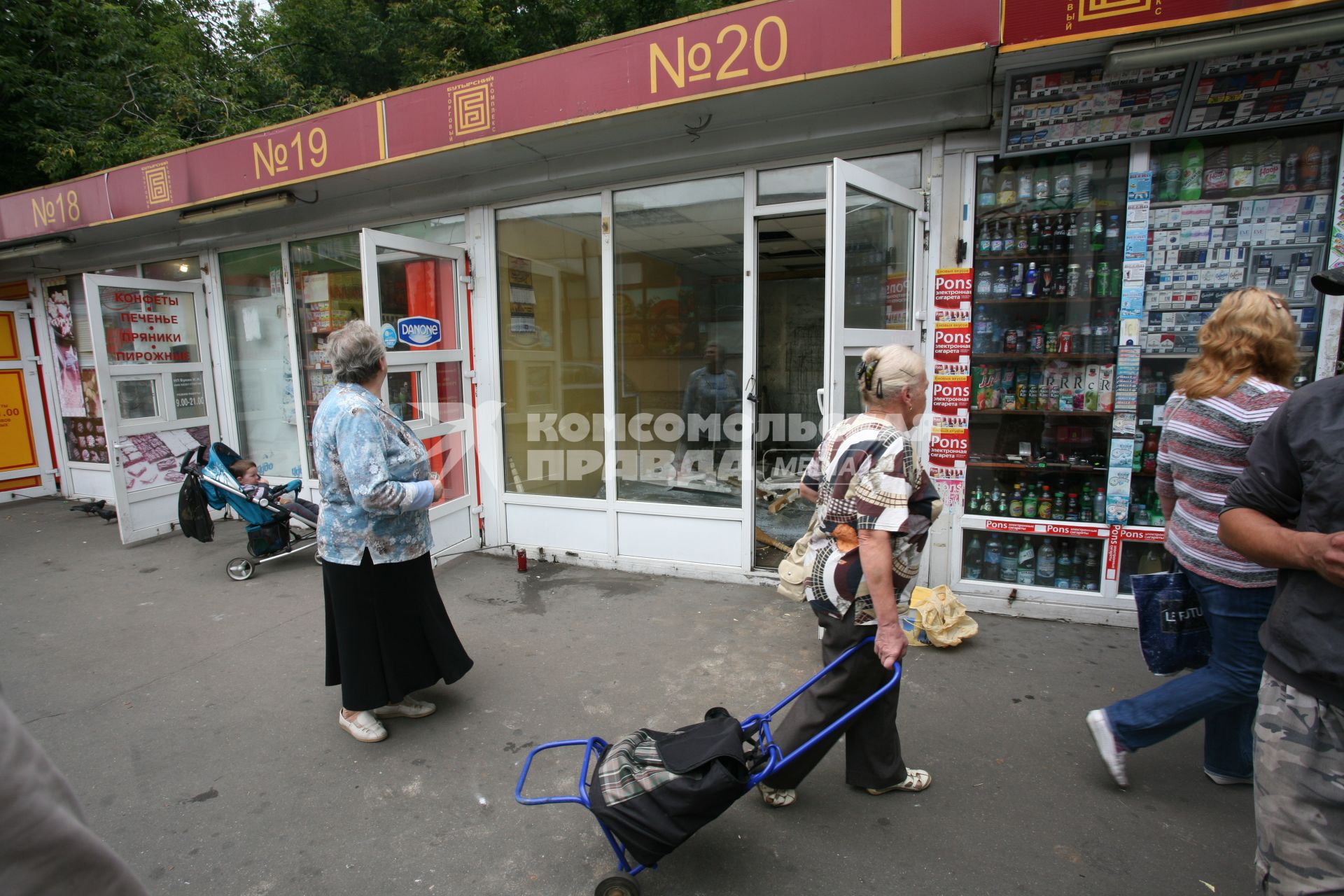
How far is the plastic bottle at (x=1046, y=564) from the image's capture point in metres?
4.13

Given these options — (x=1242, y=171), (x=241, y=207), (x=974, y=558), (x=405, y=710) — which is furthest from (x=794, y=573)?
(x=241, y=207)

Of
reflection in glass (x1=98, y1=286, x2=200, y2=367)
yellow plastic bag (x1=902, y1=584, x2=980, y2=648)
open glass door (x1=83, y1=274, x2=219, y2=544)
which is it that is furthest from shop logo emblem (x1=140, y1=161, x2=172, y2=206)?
yellow plastic bag (x1=902, y1=584, x2=980, y2=648)

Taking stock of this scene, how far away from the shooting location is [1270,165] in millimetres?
3582

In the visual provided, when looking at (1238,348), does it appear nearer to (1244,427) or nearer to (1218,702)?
(1244,427)

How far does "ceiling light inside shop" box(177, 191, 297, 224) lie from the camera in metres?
5.30

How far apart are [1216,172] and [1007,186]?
3.49 ft

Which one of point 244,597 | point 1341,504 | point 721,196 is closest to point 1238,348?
point 1341,504

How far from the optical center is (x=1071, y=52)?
10.7 feet

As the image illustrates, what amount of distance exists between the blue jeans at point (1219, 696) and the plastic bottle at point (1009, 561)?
1.65 meters

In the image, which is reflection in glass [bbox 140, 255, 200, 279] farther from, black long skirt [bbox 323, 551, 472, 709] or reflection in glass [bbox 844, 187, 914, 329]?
reflection in glass [bbox 844, 187, 914, 329]

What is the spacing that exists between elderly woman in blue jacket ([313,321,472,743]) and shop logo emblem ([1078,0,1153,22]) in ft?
11.6

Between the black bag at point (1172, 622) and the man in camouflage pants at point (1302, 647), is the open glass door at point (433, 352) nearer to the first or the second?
the black bag at point (1172, 622)

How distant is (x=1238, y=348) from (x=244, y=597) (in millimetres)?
5883

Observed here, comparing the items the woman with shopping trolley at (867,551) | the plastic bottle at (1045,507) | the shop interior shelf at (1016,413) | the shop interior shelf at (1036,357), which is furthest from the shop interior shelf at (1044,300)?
the woman with shopping trolley at (867,551)
